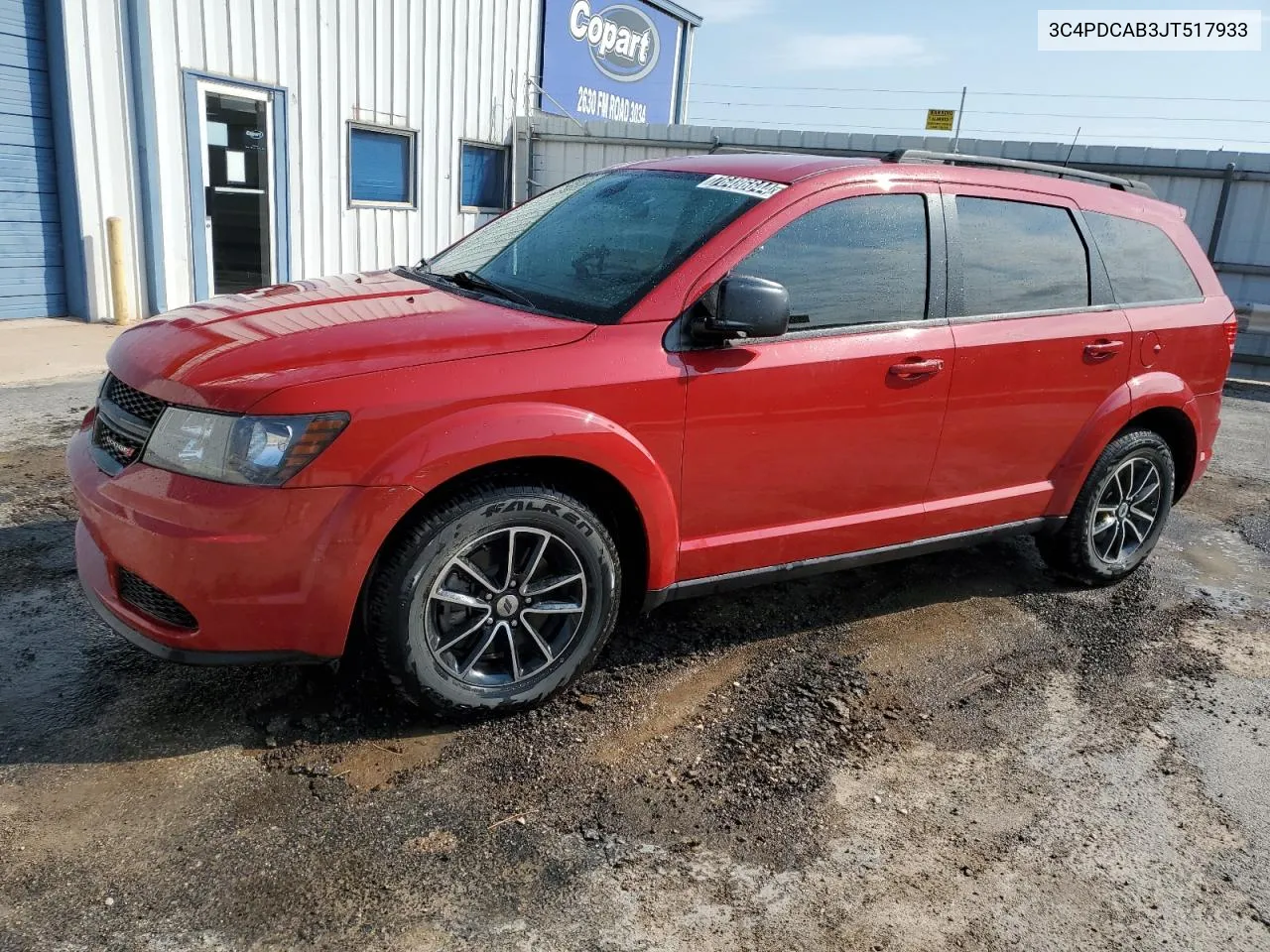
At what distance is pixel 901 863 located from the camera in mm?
2613

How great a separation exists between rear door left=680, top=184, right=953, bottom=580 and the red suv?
0.01 meters

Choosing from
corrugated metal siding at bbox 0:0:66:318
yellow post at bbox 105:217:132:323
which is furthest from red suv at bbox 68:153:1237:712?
corrugated metal siding at bbox 0:0:66:318

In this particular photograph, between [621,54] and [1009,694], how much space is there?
52.6 ft

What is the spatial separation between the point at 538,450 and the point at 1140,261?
3.12 meters

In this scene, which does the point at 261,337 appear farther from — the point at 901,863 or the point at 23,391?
the point at 23,391

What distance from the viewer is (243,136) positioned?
10305mm

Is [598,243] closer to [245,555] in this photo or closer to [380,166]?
[245,555]

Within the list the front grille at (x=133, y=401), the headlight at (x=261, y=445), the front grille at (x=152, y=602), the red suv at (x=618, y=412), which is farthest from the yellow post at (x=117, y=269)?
the headlight at (x=261, y=445)

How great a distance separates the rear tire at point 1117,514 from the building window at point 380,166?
9.61m

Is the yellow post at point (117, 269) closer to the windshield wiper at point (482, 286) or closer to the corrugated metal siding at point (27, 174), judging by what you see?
the corrugated metal siding at point (27, 174)

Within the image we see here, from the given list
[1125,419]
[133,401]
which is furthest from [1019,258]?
[133,401]

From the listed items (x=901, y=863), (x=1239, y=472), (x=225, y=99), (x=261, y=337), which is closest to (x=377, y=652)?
(x=261, y=337)

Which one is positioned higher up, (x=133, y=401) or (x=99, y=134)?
(x=99, y=134)

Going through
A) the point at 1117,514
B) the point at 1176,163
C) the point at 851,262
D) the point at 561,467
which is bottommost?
the point at 1117,514
